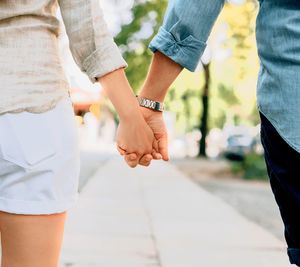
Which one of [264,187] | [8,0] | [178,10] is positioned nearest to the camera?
[8,0]

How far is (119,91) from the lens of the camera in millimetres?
1691

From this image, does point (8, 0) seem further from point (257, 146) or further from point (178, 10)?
point (257, 146)

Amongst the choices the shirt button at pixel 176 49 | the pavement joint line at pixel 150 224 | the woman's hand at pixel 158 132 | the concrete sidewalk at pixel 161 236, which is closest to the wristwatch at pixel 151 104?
the woman's hand at pixel 158 132

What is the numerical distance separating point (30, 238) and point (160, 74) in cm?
70

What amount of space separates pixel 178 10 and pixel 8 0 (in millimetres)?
533

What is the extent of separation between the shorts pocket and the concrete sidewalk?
3245 millimetres

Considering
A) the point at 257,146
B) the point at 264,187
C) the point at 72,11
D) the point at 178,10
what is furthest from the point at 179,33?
the point at 257,146

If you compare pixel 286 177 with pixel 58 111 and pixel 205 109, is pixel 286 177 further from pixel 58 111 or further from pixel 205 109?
pixel 205 109

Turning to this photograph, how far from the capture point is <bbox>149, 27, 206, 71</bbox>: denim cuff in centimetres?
199

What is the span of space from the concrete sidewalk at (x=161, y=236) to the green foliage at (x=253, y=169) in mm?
8607

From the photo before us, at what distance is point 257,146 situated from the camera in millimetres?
31375

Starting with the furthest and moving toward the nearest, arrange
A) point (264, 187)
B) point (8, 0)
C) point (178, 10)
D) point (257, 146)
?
point (257, 146)
point (264, 187)
point (178, 10)
point (8, 0)

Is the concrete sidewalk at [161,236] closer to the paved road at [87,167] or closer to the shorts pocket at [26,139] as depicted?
the paved road at [87,167]

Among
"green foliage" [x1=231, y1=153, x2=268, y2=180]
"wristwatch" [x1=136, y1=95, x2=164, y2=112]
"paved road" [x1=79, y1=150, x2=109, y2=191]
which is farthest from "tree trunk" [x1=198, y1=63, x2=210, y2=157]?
"wristwatch" [x1=136, y1=95, x2=164, y2=112]
